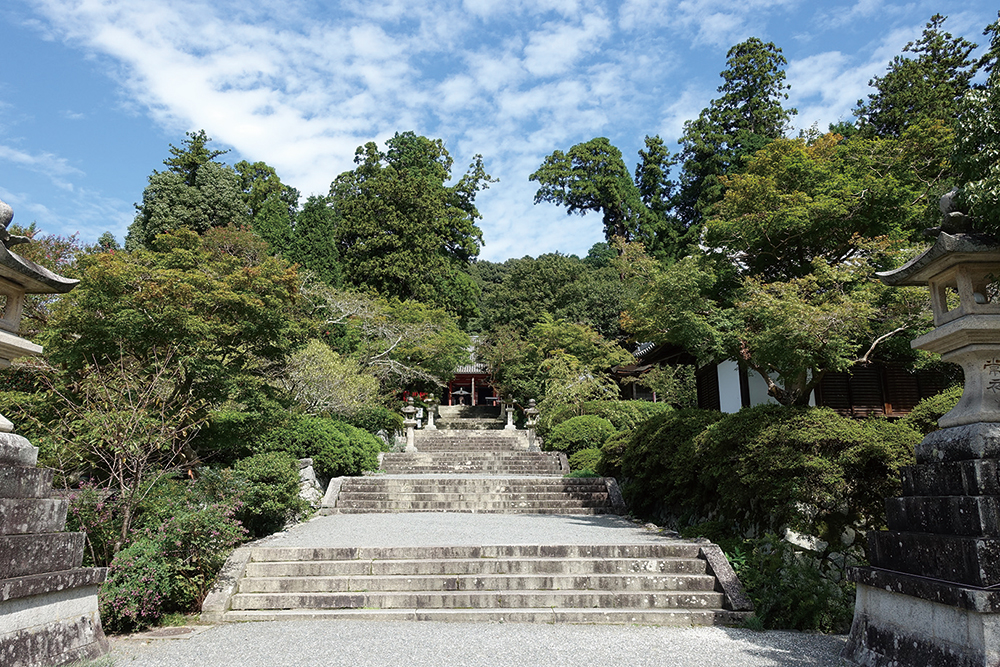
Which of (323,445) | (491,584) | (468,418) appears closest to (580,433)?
(323,445)

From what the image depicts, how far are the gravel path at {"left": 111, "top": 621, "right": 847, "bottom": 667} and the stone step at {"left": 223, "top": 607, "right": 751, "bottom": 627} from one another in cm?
19

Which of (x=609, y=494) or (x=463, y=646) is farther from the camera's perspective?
(x=609, y=494)

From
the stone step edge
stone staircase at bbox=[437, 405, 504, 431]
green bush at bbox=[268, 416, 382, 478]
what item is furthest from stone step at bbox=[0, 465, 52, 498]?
stone staircase at bbox=[437, 405, 504, 431]

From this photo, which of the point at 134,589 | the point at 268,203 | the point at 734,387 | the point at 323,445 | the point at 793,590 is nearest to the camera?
the point at 134,589

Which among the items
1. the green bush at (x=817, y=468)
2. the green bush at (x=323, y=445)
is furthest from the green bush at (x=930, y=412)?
the green bush at (x=323, y=445)

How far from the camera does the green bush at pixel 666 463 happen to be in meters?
9.57

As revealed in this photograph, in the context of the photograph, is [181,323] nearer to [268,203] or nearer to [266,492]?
[266,492]

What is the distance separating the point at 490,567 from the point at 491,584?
0.86 ft

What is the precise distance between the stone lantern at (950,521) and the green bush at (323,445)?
37.4 feet

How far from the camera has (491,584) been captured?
6969 mm

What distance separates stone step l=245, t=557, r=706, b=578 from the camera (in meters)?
7.18

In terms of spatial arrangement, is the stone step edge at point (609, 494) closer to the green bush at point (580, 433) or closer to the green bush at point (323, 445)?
the green bush at point (323, 445)

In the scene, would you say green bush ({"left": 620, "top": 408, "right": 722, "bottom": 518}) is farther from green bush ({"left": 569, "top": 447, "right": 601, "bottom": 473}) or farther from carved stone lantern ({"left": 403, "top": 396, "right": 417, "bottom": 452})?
carved stone lantern ({"left": 403, "top": 396, "right": 417, "bottom": 452})

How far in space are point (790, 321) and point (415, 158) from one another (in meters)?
38.6
